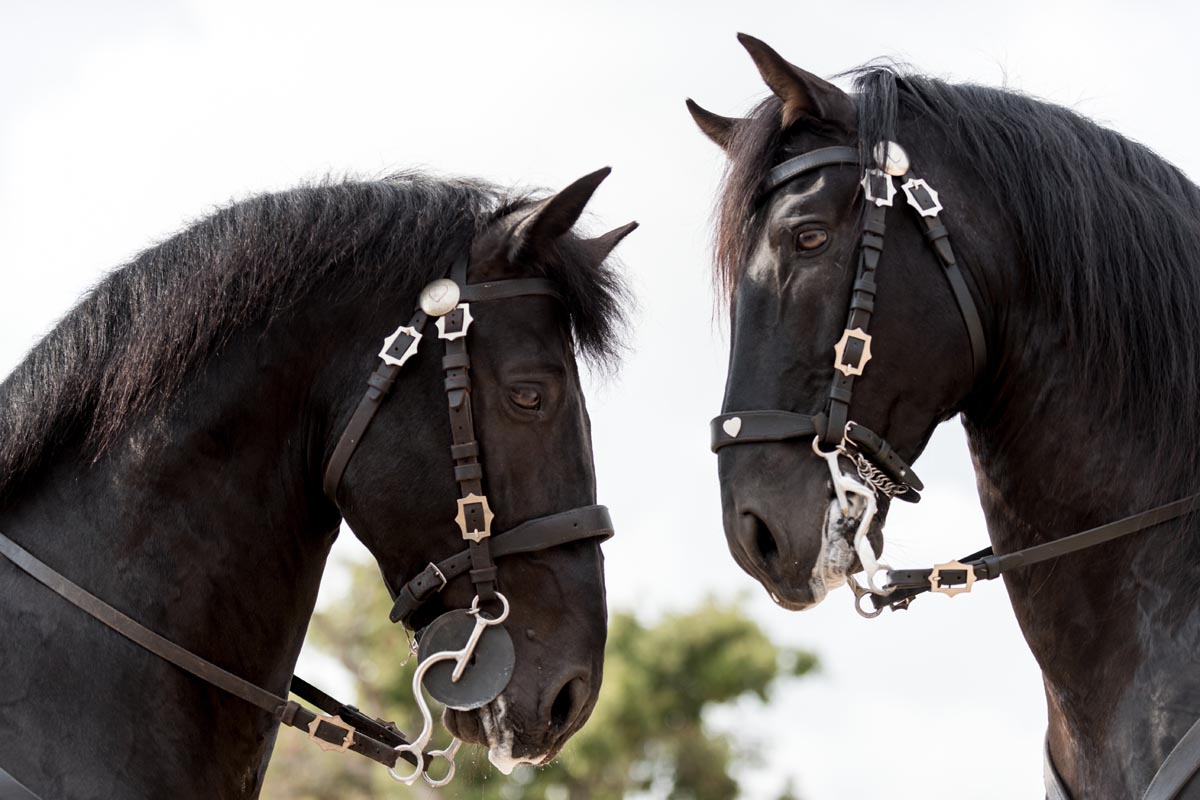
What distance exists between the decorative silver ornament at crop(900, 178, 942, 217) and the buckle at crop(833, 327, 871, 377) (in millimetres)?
410

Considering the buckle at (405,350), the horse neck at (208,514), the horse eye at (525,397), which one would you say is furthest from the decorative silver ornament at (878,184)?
the horse neck at (208,514)

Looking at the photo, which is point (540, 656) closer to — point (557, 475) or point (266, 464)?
point (557, 475)

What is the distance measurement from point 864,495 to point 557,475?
942 mm

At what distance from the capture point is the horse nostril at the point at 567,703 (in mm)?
3848

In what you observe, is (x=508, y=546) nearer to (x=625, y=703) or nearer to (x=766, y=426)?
(x=766, y=426)

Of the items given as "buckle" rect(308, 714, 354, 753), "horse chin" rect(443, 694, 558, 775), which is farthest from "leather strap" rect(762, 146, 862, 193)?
"buckle" rect(308, 714, 354, 753)

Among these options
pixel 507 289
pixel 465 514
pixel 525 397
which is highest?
pixel 507 289

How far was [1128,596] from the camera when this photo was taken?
3.51 meters

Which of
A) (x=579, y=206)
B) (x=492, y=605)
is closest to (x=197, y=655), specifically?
(x=492, y=605)

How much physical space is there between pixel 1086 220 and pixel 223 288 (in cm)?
250

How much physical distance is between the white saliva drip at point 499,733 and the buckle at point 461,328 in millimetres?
1076

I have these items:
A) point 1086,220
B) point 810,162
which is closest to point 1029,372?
point 1086,220

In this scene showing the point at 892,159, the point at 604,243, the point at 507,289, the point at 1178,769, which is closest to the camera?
the point at 1178,769

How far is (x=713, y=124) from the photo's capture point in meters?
4.40
